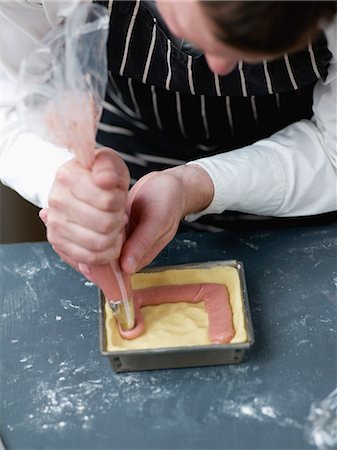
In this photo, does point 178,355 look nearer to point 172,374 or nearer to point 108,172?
point 172,374

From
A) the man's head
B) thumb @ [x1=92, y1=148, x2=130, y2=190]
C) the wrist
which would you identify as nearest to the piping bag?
thumb @ [x1=92, y1=148, x2=130, y2=190]

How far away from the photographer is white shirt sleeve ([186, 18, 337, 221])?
41.1 inches

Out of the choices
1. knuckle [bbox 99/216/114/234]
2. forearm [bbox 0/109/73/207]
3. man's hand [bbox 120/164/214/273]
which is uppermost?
knuckle [bbox 99/216/114/234]

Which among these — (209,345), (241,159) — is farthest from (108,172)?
(241,159)

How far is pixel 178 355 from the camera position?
86cm

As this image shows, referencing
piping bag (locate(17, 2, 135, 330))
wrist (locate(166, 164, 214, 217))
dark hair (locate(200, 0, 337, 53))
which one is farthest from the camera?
wrist (locate(166, 164, 214, 217))

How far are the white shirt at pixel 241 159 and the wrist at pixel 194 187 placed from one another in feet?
0.04

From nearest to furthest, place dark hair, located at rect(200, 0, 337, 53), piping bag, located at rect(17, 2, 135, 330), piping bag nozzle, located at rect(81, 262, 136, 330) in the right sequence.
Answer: dark hair, located at rect(200, 0, 337, 53), piping bag, located at rect(17, 2, 135, 330), piping bag nozzle, located at rect(81, 262, 136, 330)

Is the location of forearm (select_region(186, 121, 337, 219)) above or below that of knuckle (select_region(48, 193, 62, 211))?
below

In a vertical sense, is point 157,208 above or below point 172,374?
above

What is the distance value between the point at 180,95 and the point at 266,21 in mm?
569

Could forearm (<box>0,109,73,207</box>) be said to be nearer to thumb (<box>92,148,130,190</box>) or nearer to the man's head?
thumb (<box>92,148,130,190</box>)

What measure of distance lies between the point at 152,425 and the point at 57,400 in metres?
0.14

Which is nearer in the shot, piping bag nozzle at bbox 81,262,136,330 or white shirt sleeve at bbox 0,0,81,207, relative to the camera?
piping bag nozzle at bbox 81,262,136,330
